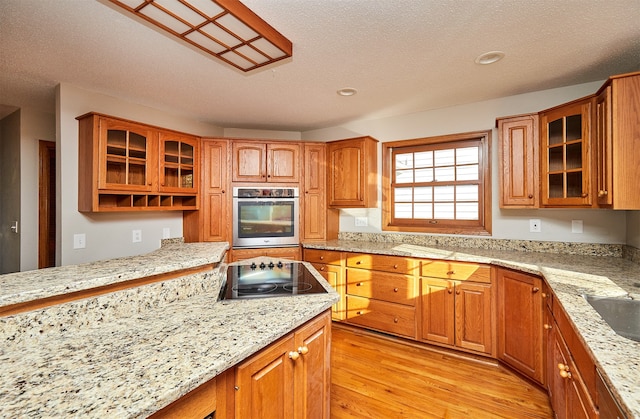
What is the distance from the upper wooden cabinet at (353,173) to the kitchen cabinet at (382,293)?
71 centimetres

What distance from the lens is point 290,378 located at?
1166 mm

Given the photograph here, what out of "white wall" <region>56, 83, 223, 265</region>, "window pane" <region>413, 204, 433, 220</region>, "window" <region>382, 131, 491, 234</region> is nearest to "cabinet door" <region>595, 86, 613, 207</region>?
"window" <region>382, 131, 491, 234</region>

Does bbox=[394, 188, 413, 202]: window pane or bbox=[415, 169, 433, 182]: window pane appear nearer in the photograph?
bbox=[415, 169, 433, 182]: window pane

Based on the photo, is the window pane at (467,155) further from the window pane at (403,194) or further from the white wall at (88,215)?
the white wall at (88,215)

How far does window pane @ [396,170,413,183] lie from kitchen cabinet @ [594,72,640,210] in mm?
1755

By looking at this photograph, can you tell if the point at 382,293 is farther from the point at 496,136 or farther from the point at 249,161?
the point at 249,161

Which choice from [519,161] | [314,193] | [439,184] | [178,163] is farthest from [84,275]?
[439,184]

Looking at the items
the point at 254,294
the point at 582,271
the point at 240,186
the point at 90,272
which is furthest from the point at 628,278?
the point at 240,186

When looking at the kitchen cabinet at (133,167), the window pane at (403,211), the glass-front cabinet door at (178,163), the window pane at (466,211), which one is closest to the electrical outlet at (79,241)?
the kitchen cabinet at (133,167)

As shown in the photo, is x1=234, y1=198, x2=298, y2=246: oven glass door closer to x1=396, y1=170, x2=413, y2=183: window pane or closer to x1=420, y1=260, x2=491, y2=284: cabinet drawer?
x1=396, y1=170, x2=413, y2=183: window pane

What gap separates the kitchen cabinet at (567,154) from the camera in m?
2.02

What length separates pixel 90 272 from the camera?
1184mm

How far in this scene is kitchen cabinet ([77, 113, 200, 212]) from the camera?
2.44m

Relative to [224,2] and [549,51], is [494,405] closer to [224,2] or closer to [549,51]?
[549,51]
